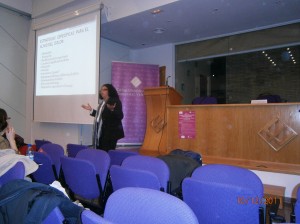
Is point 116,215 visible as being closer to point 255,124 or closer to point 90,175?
point 90,175

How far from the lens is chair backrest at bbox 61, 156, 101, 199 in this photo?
2176 millimetres

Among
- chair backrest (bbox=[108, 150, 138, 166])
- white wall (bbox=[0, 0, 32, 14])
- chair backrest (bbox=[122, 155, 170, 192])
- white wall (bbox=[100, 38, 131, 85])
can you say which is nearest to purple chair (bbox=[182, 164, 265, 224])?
chair backrest (bbox=[122, 155, 170, 192])

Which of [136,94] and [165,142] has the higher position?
[136,94]

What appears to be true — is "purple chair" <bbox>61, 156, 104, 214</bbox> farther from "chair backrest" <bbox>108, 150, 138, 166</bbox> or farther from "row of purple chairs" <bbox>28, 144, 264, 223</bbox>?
"chair backrest" <bbox>108, 150, 138, 166</bbox>

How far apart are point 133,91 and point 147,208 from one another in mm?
4749

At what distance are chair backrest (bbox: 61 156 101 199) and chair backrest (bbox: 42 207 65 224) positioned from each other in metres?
1.05

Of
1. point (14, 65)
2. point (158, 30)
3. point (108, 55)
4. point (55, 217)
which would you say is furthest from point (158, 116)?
point (55, 217)

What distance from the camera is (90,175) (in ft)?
7.18

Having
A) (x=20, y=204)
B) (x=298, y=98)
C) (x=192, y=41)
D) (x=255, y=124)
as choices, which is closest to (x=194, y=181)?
(x=20, y=204)

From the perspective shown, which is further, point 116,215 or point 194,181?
point 194,181

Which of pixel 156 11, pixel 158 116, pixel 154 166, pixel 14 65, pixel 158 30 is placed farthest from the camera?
pixel 14 65

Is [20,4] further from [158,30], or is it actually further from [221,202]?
[221,202]

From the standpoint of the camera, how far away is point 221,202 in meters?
1.38

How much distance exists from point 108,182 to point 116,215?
125 centimetres
